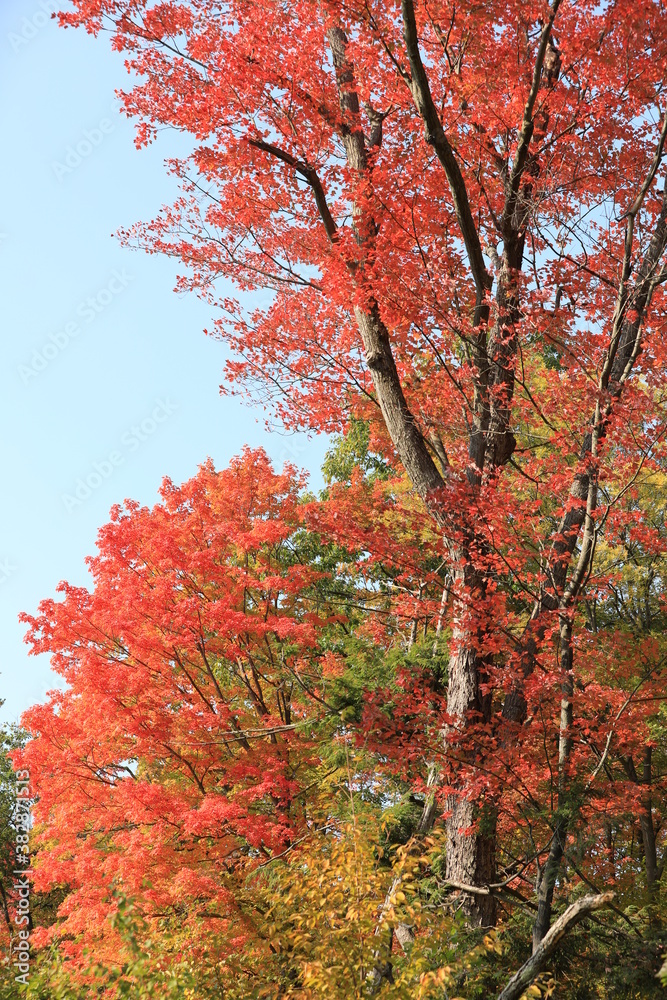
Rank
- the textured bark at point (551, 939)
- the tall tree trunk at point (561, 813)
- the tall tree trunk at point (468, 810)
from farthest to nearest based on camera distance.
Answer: the tall tree trunk at point (468, 810) < the tall tree trunk at point (561, 813) < the textured bark at point (551, 939)

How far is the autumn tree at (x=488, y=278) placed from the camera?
6176mm

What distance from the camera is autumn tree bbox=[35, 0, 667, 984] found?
6176 mm

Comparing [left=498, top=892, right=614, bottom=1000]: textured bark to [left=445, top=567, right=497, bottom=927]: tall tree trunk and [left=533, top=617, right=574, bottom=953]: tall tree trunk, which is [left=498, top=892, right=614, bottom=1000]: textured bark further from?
[left=445, top=567, right=497, bottom=927]: tall tree trunk

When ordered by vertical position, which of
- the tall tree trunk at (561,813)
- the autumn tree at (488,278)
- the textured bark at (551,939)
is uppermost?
the autumn tree at (488,278)

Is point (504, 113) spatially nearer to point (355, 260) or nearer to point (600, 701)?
point (355, 260)

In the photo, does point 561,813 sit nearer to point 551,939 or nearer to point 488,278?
point 551,939

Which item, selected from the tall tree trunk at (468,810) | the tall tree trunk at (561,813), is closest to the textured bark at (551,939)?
the tall tree trunk at (561,813)

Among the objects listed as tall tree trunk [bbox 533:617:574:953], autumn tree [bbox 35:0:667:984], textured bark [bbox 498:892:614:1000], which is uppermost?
autumn tree [bbox 35:0:667:984]

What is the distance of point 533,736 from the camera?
22.4 feet

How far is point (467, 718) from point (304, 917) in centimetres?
203

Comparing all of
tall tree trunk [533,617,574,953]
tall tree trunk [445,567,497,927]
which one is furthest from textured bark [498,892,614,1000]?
tall tree trunk [445,567,497,927]

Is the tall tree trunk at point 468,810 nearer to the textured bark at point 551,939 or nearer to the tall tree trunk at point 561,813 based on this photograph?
the tall tree trunk at point 561,813

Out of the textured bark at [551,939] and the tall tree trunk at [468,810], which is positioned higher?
the tall tree trunk at [468,810]

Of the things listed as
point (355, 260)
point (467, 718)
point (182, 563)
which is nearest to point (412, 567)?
point (467, 718)
